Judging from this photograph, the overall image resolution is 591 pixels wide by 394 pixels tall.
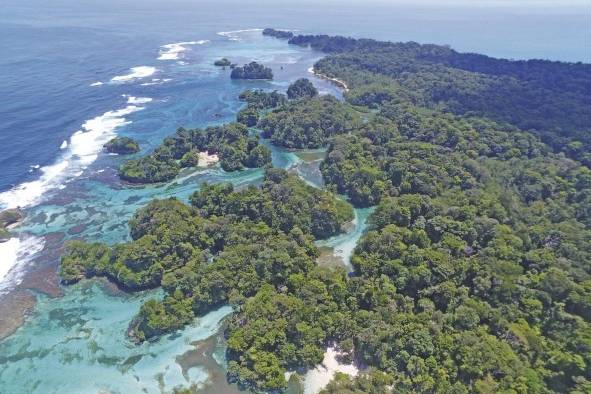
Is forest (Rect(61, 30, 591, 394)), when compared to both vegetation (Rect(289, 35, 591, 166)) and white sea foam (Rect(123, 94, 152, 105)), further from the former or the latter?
white sea foam (Rect(123, 94, 152, 105))

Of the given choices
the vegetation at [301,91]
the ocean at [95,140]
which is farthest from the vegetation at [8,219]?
the vegetation at [301,91]

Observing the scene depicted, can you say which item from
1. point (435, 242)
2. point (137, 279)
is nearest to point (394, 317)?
point (435, 242)

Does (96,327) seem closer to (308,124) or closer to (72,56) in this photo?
(308,124)

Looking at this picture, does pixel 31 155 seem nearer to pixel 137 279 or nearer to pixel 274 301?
pixel 137 279

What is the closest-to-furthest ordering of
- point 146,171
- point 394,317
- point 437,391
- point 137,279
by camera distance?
point 437,391, point 394,317, point 137,279, point 146,171

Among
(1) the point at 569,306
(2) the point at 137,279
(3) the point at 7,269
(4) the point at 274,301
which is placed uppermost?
(1) the point at 569,306

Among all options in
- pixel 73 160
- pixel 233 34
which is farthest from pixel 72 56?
pixel 233 34
